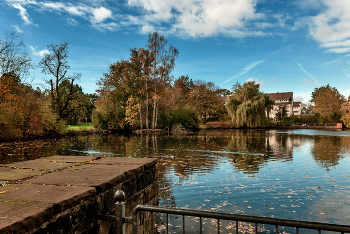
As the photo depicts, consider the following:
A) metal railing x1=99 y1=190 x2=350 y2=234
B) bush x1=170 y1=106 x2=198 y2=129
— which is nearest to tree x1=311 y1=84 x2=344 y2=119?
bush x1=170 y1=106 x2=198 y2=129

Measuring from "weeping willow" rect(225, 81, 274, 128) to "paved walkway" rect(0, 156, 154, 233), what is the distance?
134 feet

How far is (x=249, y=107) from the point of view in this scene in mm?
42031

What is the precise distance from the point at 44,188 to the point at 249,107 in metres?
42.3

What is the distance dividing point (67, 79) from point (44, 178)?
109ft

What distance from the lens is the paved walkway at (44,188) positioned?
5.88 ft

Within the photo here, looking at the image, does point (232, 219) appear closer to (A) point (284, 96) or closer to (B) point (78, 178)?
(B) point (78, 178)

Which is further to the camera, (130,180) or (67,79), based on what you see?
(67,79)

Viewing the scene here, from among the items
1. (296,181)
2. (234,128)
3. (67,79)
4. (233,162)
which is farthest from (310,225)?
(234,128)

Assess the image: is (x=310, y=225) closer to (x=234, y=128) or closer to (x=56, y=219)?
(x=56, y=219)

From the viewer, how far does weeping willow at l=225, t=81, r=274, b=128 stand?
139 ft

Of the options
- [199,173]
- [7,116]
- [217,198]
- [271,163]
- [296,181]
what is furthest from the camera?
[7,116]

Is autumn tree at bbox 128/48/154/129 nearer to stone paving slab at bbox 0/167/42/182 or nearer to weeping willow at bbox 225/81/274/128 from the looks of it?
weeping willow at bbox 225/81/274/128

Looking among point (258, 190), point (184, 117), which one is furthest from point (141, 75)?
point (258, 190)

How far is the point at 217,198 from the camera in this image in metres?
6.20
